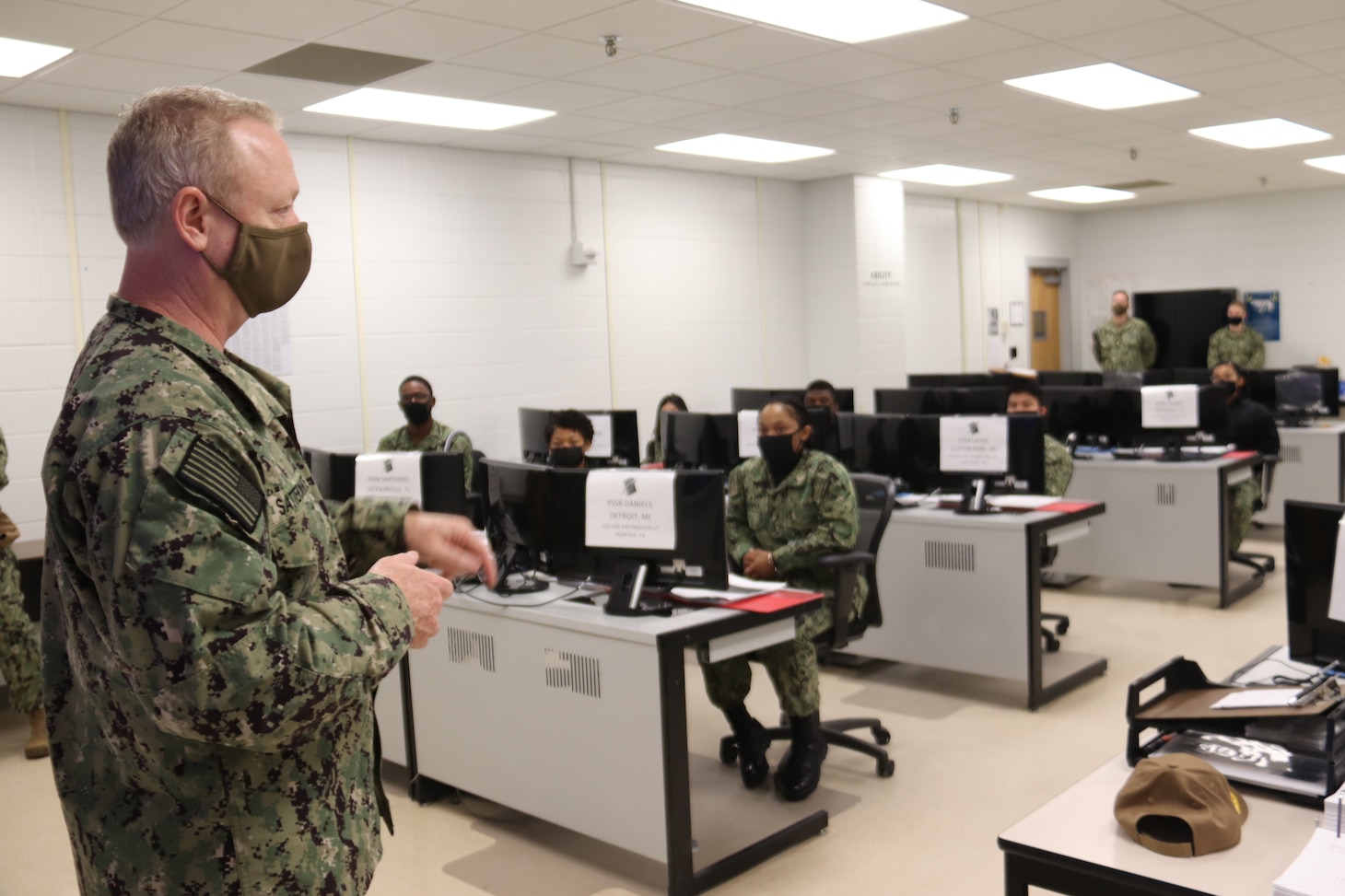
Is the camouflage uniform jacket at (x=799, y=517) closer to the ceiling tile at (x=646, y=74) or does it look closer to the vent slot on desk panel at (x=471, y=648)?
the vent slot on desk panel at (x=471, y=648)

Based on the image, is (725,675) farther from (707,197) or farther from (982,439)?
(707,197)

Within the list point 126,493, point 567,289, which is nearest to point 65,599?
point 126,493

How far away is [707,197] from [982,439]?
182 inches

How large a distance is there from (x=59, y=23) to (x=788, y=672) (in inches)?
146

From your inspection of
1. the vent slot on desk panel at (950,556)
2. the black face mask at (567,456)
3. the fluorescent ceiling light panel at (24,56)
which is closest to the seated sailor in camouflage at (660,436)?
the black face mask at (567,456)

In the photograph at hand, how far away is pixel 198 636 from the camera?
1.06m

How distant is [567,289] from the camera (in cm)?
797

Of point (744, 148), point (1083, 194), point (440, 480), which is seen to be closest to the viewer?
point (440, 480)

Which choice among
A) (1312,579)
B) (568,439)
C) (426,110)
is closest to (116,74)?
(426,110)

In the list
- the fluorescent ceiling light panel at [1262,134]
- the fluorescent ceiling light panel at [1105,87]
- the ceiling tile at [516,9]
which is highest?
the fluorescent ceiling light panel at [1262,134]

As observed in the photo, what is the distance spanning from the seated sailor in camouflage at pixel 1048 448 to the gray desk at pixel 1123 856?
3656 millimetres

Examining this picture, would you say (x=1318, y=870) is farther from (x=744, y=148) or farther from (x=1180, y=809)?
(x=744, y=148)

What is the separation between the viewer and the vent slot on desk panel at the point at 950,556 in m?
4.73

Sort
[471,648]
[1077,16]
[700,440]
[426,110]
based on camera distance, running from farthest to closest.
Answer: [426,110]
[700,440]
[1077,16]
[471,648]
